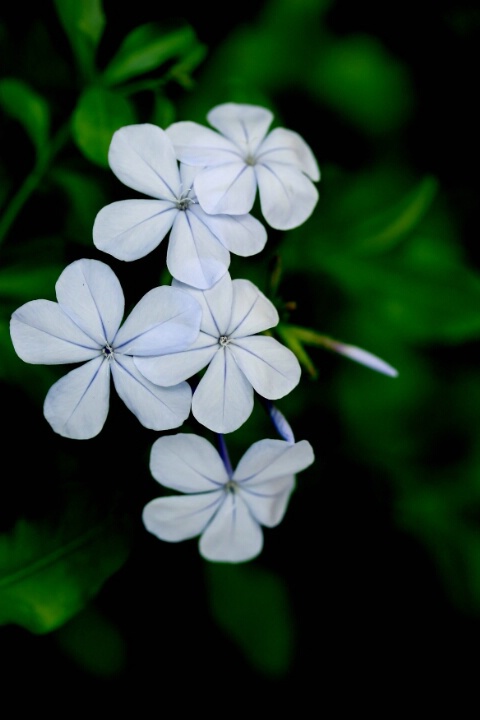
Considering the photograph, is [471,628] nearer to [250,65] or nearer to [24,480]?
[24,480]

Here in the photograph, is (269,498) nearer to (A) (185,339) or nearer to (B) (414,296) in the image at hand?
(A) (185,339)

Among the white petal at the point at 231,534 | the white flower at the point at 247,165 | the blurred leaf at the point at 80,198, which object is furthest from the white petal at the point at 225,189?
the white petal at the point at 231,534

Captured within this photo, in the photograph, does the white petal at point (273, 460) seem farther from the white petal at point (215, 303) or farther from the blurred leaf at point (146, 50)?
the blurred leaf at point (146, 50)

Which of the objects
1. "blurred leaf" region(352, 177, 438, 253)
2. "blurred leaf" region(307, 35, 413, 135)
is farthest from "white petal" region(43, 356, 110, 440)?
"blurred leaf" region(307, 35, 413, 135)

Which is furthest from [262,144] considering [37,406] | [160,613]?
[160,613]

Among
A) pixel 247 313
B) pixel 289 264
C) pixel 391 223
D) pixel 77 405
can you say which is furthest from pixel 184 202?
pixel 391 223

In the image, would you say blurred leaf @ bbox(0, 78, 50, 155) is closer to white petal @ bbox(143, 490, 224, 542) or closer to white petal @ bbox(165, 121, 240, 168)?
white petal @ bbox(165, 121, 240, 168)
